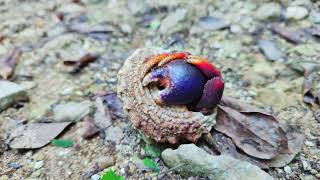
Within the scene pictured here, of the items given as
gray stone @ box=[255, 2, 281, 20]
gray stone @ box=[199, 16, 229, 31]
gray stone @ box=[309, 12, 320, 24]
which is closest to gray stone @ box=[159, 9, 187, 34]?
gray stone @ box=[199, 16, 229, 31]

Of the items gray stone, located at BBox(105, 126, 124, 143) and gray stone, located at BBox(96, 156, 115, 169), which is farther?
gray stone, located at BBox(105, 126, 124, 143)

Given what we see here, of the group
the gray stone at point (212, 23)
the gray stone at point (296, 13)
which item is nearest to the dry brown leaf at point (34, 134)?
the gray stone at point (212, 23)

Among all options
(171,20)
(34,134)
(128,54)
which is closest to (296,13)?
(171,20)

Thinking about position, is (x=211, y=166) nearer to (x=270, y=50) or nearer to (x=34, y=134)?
(x=34, y=134)

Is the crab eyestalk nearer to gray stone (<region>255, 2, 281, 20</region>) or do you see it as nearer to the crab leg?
the crab leg

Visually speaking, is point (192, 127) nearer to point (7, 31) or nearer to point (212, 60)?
point (212, 60)

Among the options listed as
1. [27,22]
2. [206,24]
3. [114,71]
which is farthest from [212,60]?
[27,22]

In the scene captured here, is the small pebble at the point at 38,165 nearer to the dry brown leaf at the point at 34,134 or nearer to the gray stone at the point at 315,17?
the dry brown leaf at the point at 34,134
